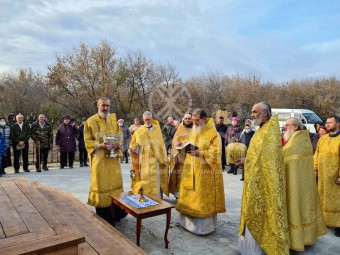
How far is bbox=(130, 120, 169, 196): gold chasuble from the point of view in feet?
20.8

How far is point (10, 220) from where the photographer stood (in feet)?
11.4

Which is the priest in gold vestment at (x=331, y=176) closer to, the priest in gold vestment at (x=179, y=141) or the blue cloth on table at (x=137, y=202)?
the priest in gold vestment at (x=179, y=141)

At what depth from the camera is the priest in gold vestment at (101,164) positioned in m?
5.20

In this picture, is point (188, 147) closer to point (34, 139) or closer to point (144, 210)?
point (144, 210)

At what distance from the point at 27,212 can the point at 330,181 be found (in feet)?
15.9

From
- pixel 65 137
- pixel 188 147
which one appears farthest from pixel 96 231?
pixel 65 137

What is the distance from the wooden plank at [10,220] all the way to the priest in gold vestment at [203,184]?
8.56 ft

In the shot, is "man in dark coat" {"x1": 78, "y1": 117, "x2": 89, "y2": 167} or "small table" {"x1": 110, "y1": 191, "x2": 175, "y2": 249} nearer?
"small table" {"x1": 110, "y1": 191, "x2": 175, "y2": 249}

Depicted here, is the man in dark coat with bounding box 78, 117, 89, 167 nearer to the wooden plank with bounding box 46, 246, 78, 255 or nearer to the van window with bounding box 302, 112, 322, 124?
the wooden plank with bounding box 46, 246, 78, 255

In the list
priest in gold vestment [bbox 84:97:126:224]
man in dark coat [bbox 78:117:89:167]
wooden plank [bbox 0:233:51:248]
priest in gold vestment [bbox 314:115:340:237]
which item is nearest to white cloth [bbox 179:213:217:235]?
priest in gold vestment [bbox 84:97:126:224]

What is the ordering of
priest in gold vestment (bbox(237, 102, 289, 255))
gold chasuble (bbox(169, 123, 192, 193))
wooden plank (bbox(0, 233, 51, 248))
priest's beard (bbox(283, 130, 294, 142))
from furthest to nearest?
gold chasuble (bbox(169, 123, 192, 193)), priest's beard (bbox(283, 130, 294, 142)), priest in gold vestment (bbox(237, 102, 289, 255)), wooden plank (bbox(0, 233, 51, 248))

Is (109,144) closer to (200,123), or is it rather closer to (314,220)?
(200,123)

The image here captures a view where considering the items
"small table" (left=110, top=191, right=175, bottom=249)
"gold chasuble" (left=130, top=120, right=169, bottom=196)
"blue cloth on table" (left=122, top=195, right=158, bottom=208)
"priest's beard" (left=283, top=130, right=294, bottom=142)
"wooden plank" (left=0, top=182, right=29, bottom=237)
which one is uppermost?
"priest's beard" (left=283, top=130, right=294, bottom=142)

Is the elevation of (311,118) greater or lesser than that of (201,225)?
greater
